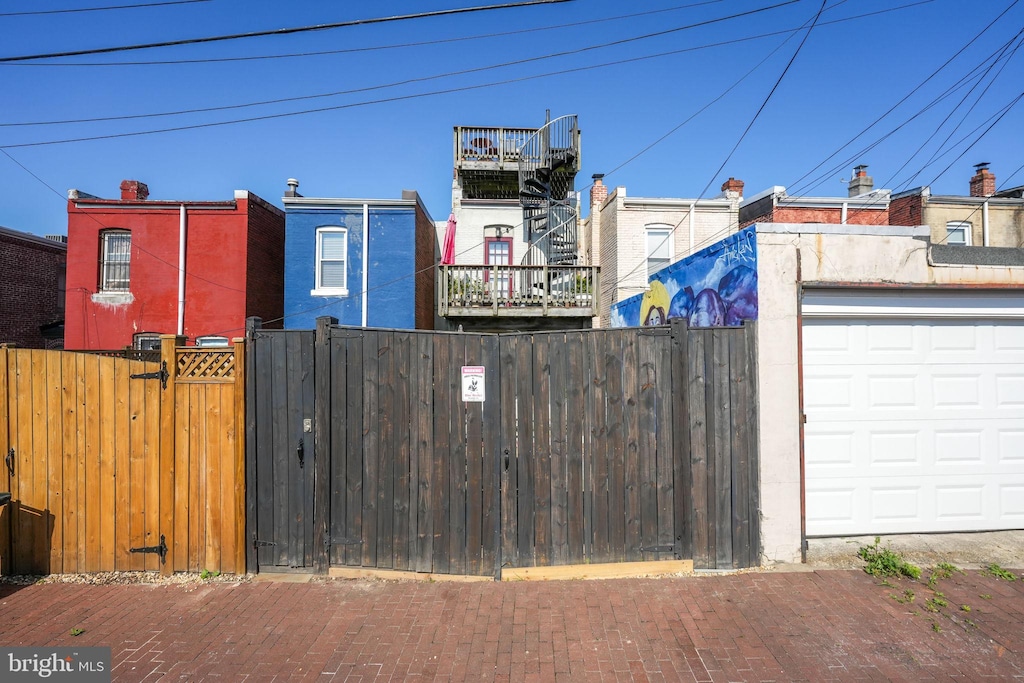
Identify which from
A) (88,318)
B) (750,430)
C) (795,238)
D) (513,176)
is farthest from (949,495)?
(88,318)

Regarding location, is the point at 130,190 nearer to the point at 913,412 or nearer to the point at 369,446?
the point at 369,446

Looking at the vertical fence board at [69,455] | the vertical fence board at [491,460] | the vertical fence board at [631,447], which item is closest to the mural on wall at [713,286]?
the vertical fence board at [631,447]

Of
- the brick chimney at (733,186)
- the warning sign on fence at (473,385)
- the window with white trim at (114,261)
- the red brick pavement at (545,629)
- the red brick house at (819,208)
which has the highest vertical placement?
the brick chimney at (733,186)

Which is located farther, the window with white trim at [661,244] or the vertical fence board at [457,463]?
the window with white trim at [661,244]

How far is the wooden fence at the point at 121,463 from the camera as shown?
203 inches

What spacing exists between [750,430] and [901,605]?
1.85 meters

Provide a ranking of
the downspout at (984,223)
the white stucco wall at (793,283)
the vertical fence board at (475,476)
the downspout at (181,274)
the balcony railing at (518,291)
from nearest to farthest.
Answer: the vertical fence board at (475,476), the white stucco wall at (793,283), the balcony railing at (518,291), the downspout at (181,274), the downspout at (984,223)

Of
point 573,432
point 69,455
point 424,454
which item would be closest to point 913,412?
point 573,432

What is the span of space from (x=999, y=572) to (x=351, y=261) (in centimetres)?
1459

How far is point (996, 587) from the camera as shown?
4.79 metres

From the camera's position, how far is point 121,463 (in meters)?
5.19

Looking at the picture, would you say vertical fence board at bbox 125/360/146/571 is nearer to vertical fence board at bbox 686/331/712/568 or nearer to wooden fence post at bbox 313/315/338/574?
wooden fence post at bbox 313/315/338/574

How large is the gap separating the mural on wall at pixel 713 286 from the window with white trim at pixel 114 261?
14.7 meters

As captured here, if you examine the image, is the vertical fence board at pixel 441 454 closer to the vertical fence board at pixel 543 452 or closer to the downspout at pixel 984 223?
the vertical fence board at pixel 543 452
